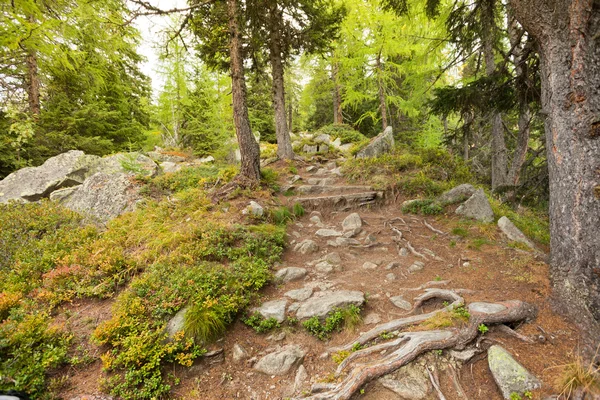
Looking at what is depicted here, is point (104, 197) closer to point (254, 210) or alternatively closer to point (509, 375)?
point (254, 210)

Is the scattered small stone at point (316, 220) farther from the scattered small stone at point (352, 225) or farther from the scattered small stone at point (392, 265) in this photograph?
the scattered small stone at point (392, 265)

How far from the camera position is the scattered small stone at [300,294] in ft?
14.4

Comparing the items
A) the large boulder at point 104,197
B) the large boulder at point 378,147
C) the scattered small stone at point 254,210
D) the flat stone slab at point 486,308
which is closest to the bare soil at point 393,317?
the flat stone slab at point 486,308

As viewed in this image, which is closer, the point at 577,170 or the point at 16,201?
the point at 577,170

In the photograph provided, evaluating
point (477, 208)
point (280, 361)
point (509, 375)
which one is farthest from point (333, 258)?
point (477, 208)

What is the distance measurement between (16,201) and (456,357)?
1310 cm

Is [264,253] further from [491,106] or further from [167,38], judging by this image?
[167,38]

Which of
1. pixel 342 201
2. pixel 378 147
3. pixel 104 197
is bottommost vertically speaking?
pixel 342 201

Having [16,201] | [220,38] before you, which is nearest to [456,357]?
[220,38]

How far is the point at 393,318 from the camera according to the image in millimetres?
3822

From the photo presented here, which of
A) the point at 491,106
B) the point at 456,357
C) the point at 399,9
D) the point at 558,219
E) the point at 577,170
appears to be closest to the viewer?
the point at 456,357

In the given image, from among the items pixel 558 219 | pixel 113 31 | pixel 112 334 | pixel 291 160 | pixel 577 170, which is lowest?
pixel 112 334

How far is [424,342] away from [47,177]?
44.4 ft

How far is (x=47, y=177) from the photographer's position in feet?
32.0
